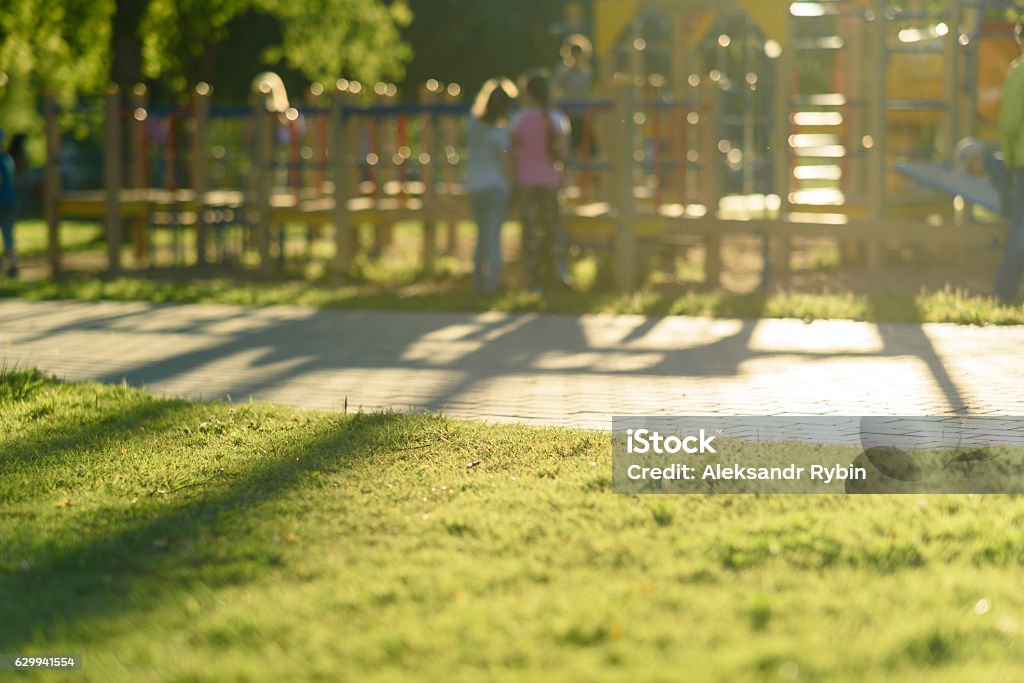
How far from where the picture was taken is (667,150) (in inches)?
663

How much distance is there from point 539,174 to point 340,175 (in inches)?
97.9

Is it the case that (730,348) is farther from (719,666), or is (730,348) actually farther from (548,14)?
(548,14)

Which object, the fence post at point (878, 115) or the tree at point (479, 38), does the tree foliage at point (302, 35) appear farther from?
the fence post at point (878, 115)

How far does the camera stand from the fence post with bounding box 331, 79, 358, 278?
14.5 meters

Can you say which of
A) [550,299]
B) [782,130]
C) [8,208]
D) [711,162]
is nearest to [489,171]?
[550,299]

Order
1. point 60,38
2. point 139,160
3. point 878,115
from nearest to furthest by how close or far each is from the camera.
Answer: point 878,115
point 139,160
point 60,38

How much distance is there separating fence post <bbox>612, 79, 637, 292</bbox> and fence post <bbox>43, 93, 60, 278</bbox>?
21.4 ft

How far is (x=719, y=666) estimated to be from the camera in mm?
3688

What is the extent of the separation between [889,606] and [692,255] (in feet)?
49.1

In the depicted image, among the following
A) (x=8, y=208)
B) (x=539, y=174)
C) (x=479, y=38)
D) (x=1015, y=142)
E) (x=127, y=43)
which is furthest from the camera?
(x=479, y=38)

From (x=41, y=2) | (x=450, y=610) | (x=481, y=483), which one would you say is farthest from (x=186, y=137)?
(x=450, y=610)

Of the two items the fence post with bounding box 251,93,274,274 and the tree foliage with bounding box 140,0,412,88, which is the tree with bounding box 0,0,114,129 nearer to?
the tree foliage with bounding box 140,0,412,88

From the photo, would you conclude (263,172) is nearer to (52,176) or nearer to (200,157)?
(200,157)

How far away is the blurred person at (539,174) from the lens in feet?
42.4
